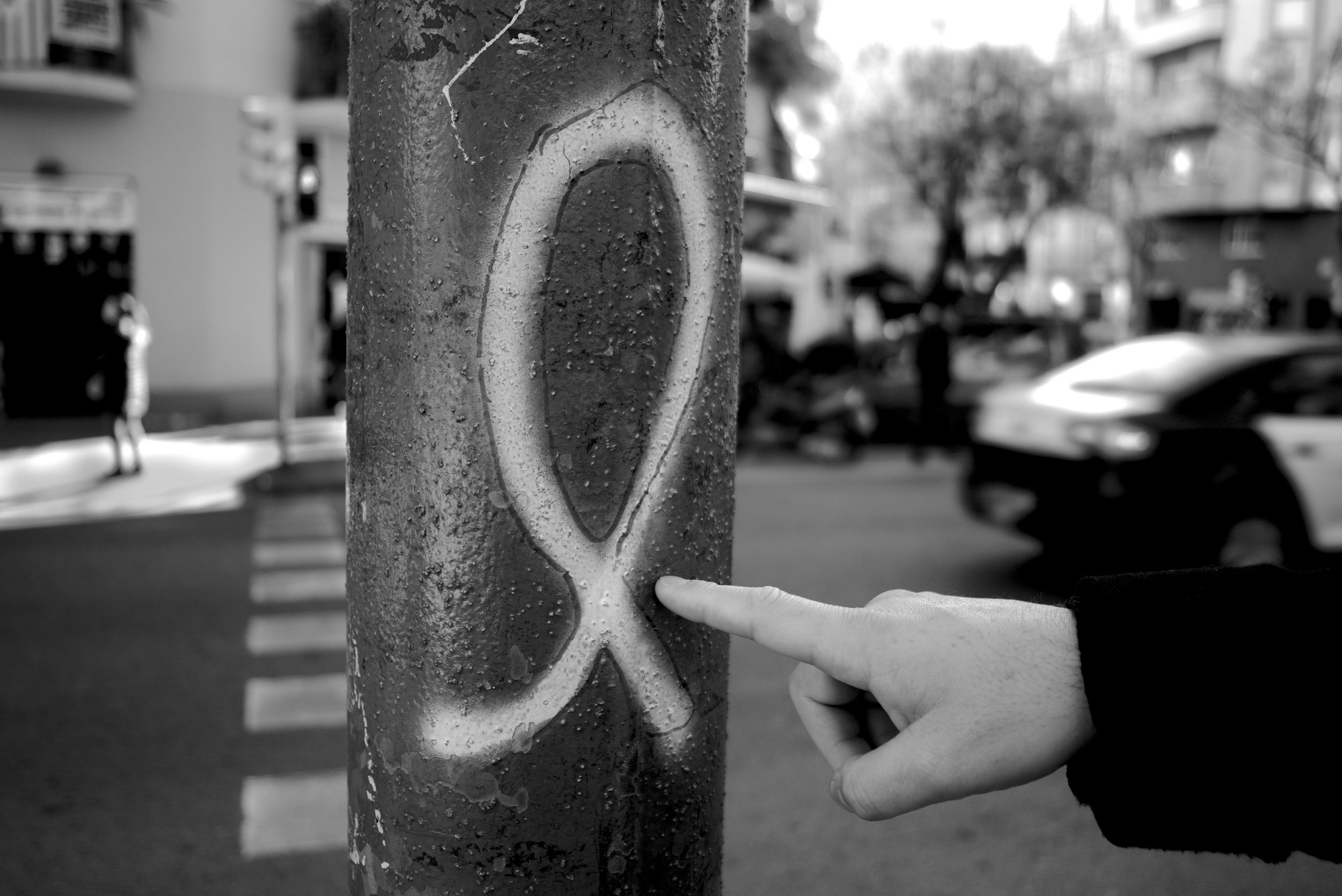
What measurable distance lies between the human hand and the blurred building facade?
1620 cm

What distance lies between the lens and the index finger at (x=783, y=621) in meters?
1.15

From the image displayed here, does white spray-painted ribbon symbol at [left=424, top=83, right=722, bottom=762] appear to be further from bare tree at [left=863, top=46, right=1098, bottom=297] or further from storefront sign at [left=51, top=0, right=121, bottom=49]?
bare tree at [left=863, top=46, right=1098, bottom=297]

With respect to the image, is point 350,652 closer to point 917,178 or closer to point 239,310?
point 239,310

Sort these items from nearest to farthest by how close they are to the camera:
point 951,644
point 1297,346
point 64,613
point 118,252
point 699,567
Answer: point 951,644 < point 699,567 < point 64,613 < point 1297,346 < point 118,252

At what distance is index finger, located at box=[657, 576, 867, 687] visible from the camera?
1146 millimetres

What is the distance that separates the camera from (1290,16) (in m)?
37.2

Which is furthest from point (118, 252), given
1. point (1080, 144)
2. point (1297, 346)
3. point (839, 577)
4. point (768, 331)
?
point (1080, 144)

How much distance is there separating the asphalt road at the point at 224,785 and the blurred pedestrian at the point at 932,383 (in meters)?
7.12

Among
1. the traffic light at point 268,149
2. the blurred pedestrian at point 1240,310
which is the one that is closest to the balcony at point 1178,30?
the blurred pedestrian at point 1240,310

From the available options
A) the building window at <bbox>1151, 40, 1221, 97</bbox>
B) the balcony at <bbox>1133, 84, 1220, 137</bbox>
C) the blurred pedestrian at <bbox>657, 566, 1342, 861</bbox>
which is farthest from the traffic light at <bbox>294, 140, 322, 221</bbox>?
the building window at <bbox>1151, 40, 1221, 97</bbox>

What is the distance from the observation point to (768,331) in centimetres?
1934

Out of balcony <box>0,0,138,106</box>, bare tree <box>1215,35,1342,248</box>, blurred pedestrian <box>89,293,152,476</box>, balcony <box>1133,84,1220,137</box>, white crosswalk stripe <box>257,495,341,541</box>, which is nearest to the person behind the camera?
white crosswalk stripe <box>257,495,341,541</box>

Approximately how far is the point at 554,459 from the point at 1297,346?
708cm

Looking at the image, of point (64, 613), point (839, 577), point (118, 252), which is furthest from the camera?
point (118, 252)
